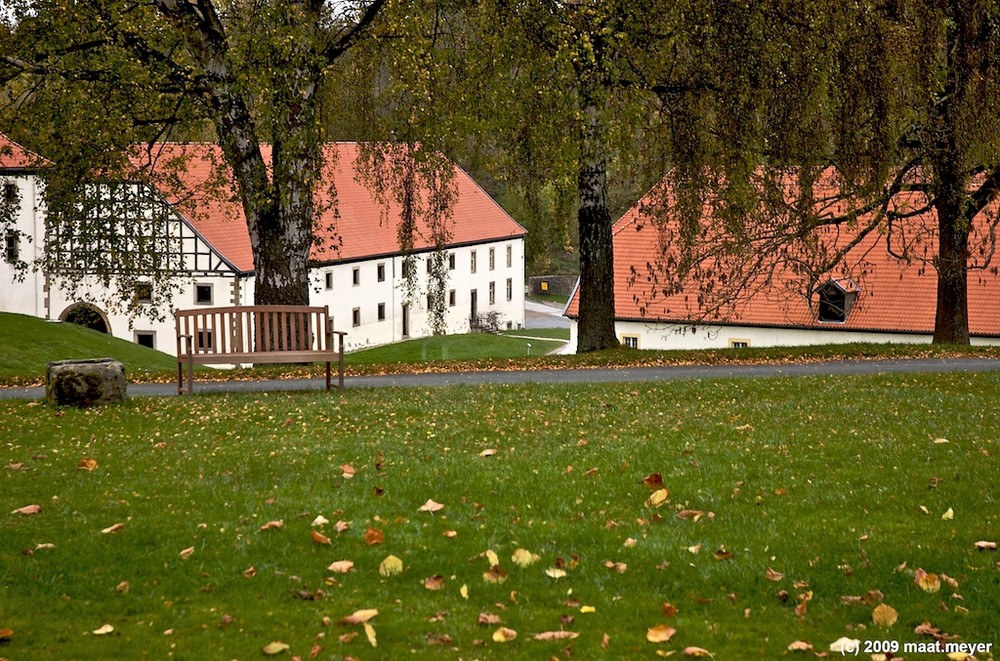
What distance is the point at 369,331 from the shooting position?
64562 mm

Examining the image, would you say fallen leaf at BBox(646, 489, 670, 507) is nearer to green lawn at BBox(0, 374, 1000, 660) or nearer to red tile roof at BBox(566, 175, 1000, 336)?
green lawn at BBox(0, 374, 1000, 660)

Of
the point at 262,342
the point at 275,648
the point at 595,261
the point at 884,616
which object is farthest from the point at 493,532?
the point at 595,261

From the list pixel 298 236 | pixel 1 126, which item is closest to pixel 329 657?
pixel 298 236

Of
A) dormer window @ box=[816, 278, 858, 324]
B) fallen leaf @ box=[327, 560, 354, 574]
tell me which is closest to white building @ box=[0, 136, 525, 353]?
dormer window @ box=[816, 278, 858, 324]

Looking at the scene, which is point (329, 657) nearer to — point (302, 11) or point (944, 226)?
point (302, 11)

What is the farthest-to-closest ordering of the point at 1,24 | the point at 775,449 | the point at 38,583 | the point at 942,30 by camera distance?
1. the point at 942,30
2. the point at 1,24
3. the point at 775,449
4. the point at 38,583

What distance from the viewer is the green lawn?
6.26 m

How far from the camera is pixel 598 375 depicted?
756 inches

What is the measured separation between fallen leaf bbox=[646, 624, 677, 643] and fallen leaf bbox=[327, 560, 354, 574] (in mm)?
1988

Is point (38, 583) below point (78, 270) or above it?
below

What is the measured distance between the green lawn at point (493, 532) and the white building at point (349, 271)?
28.2 m

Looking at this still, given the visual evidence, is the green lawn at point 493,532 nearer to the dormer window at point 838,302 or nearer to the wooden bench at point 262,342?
the wooden bench at point 262,342

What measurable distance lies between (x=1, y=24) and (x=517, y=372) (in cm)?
1050

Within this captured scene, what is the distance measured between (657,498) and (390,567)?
2.54 metres
